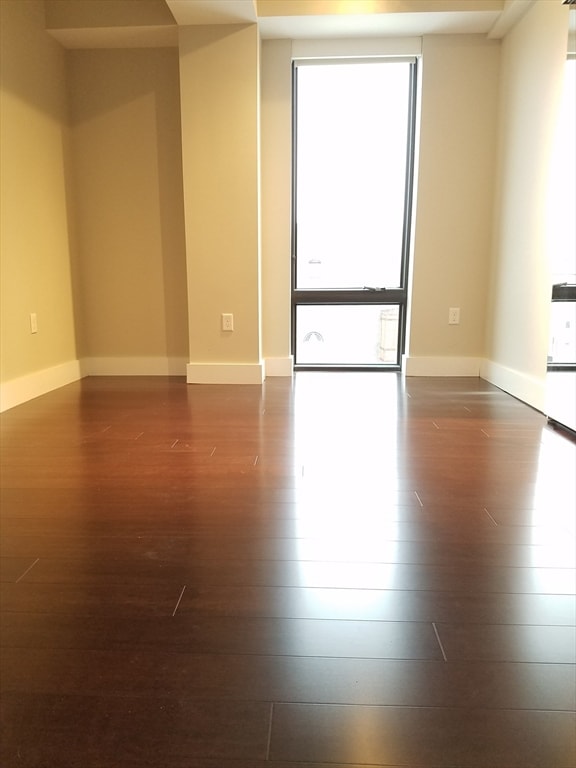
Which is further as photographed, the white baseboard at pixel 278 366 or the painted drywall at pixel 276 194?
the white baseboard at pixel 278 366

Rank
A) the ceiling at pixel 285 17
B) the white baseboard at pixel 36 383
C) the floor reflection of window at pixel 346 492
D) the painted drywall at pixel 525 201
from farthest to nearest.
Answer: the ceiling at pixel 285 17
the white baseboard at pixel 36 383
the painted drywall at pixel 525 201
the floor reflection of window at pixel 346 492

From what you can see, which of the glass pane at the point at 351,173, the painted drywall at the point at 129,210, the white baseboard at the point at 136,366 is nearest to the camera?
the painted drywall at the point at 129,210

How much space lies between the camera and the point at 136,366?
3.83 metres

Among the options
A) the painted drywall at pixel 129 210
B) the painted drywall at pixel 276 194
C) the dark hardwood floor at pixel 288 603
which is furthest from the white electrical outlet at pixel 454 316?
the painted drywall at pixel 129 210

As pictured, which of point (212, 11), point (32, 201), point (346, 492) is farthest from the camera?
point (32, 201)

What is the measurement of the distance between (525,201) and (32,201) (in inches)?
116

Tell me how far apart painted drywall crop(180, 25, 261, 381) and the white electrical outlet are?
1.38m

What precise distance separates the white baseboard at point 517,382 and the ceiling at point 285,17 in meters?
2.09

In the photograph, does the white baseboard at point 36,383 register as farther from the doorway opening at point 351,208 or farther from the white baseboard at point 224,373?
the doorway opening at point 351,208

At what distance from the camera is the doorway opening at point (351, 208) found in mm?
3590

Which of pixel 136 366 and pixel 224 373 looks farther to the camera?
pixel 136 366

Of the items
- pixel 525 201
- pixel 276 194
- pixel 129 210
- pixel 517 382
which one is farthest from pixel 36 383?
pixel 525 201

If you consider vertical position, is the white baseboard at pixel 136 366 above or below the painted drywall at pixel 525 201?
below

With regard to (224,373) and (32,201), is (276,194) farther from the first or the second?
(32,201)
